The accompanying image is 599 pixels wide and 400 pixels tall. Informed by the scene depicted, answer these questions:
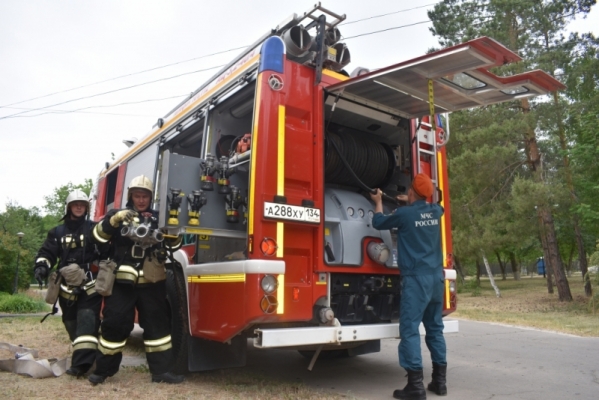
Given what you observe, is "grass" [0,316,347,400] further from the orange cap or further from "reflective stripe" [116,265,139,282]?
the orange cap

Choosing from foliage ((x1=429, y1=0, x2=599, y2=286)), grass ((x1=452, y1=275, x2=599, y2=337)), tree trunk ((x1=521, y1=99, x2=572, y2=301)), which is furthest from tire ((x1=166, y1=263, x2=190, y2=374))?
tree trunk ((x1=521, y1=99, x2=572, y2=301))

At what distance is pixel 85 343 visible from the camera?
191 inches

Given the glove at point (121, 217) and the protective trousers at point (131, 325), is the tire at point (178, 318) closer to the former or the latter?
the protective trousers at point (131, 325)

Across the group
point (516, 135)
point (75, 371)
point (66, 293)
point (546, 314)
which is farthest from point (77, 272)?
point (516, 135)

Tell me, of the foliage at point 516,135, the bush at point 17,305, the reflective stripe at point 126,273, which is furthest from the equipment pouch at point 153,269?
the foliage at point 516,135

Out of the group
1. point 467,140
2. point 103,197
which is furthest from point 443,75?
point 467,140

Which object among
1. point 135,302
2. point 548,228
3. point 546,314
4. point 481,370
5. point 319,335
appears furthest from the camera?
point 548,228

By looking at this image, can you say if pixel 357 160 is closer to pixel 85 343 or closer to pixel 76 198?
pixel 76 198

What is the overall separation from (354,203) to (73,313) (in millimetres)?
3030

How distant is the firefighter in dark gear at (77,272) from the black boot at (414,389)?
9.57ft

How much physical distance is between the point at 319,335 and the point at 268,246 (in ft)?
2.67

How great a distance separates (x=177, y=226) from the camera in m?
4.14

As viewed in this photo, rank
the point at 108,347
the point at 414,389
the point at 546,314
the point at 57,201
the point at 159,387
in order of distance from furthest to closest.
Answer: the point at 57,201 < the point at 546,314 < the point at 108,347 < the point at 159,387 < the point at 414,389

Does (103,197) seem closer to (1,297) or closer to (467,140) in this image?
(1,297)
